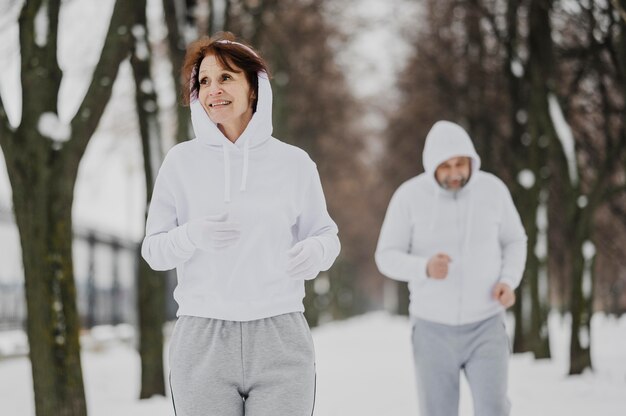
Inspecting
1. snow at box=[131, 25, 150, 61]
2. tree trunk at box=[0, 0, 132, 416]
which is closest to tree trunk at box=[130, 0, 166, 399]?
snow at box=[131, 25, 150, 61]

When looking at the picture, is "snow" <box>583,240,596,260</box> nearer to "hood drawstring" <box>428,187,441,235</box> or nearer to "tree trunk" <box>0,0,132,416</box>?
"tree trunk" <box>0,0,132,416</box>

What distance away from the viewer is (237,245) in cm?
279

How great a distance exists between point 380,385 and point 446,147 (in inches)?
238

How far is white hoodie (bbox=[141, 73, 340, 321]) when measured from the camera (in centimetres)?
279

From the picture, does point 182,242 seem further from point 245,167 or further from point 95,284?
point 95,284

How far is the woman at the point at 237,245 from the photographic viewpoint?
2717 millimetres

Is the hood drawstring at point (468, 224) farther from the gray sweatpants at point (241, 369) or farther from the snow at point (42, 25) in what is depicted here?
the snow at point (42, 25)

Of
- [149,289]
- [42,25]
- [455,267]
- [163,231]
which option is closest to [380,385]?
[149,289]

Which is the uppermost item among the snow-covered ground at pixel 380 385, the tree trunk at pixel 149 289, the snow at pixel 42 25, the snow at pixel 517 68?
the snow at pixel 517 68

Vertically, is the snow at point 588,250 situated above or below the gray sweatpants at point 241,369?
below

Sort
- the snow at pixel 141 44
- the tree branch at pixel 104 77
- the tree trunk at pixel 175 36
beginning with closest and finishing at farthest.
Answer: the tree branch at pixel 104 77 < the snow at pixel 141 44 < the tree trunk at pixel 175 36

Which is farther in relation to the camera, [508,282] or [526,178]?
[526,178]

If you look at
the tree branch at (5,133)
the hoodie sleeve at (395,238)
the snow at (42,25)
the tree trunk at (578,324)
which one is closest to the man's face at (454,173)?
the hoodie sleeve at (395,238)

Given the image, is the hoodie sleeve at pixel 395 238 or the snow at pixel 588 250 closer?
the hoodie sleeve at pixel 395 238
